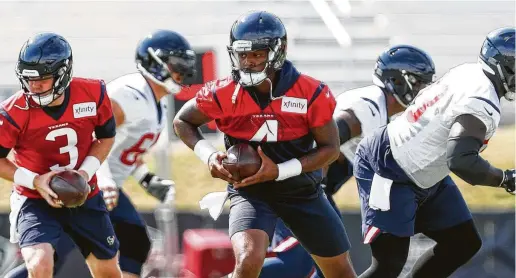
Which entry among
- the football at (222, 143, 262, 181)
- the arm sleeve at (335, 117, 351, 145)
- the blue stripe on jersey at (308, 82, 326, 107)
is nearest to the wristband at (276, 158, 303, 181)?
the football at (222, 143, 262, 181)

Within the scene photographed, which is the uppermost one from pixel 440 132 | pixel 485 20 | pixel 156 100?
pixel 440 132

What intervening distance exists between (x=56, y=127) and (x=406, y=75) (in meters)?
2.40

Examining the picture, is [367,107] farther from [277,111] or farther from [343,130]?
[277,111]

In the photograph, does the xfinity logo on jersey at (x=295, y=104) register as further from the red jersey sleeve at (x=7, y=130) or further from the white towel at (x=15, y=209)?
the white towel at (x=15, y=209)

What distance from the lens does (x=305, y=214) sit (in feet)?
19.6

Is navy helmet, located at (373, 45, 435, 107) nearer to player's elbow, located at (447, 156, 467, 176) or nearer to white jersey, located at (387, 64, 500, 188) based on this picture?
white jersey, located at (387, 64, 500, 188)

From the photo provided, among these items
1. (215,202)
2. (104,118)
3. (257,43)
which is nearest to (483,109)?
(257,43)

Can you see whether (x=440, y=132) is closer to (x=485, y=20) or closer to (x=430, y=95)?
(x=430, y=95)

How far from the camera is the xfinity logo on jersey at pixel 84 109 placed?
20.6ft

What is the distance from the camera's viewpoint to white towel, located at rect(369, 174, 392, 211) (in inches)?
246

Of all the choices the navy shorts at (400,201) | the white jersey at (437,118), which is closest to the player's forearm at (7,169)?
the navy shorts at (400,201)

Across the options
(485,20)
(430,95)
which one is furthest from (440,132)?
(485,20)

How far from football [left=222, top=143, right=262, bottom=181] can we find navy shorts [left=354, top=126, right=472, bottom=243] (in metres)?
0.91

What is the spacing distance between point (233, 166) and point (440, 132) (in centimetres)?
117
